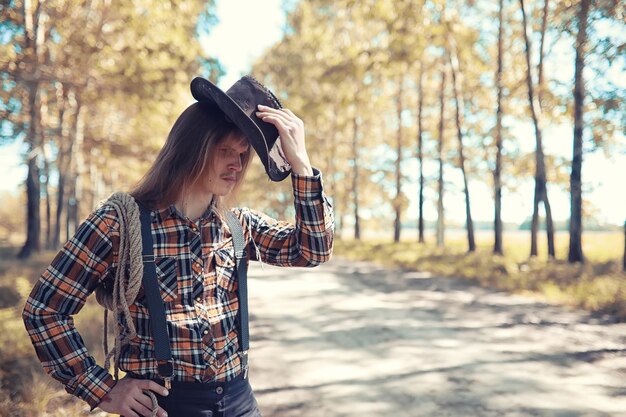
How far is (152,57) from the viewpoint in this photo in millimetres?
10094

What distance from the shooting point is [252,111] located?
1.85 meters

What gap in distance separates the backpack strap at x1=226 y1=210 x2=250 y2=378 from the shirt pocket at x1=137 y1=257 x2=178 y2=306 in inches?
10.0

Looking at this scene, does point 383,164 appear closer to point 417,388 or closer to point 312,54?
point 312,54

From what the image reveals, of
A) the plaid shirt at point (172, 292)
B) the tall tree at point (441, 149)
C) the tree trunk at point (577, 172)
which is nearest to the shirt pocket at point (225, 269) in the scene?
the plaid shirt at point (172, 292)

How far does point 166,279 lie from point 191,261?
0.11 m

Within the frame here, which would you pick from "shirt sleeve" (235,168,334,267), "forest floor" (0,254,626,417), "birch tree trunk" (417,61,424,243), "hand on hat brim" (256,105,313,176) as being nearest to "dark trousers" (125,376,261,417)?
"shirt sleeve" (235,168,334,267)

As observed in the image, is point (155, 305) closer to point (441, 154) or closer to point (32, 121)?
point (32, 121)

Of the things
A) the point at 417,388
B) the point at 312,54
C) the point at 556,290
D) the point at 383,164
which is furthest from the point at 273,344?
the point at 383,164

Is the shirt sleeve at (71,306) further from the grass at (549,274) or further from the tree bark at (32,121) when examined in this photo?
A: the grass at (549,274)

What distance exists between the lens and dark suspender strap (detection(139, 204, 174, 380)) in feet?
5.27

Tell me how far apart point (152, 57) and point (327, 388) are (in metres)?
8.06

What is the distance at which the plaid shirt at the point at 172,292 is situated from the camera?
1.57 metres

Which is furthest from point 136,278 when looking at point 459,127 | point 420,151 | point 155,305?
point 420,151

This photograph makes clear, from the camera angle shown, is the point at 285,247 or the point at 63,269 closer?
the point at 63,269
